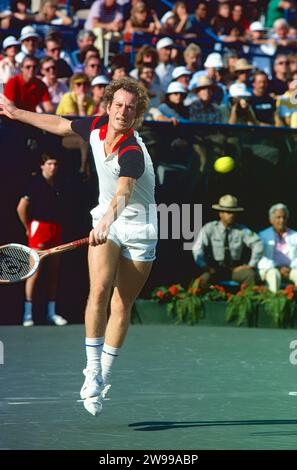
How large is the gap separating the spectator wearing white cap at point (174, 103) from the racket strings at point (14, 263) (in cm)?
633

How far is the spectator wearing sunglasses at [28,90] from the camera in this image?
40.7 ft

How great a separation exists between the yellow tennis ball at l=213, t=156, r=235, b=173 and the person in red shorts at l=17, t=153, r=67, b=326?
6.30 feet

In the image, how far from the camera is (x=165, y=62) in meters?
14.9

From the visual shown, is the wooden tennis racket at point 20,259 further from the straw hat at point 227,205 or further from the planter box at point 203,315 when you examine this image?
the straw hat at point 227,205

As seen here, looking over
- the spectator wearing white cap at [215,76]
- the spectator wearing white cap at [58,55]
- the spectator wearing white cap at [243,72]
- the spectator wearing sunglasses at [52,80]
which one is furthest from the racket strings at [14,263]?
the spectator wearing white cap at [243,72]

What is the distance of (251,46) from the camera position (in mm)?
17141

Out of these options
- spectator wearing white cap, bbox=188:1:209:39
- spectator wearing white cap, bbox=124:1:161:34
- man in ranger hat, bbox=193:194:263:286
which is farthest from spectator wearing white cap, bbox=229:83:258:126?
spectator wearing white cap, bbox=188:1:209:39

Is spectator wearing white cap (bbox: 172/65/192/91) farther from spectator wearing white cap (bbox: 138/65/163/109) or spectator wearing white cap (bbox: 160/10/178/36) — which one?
spectator wearing white cap (bbox: 160/10/178/36)

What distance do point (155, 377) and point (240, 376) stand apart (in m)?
0.71

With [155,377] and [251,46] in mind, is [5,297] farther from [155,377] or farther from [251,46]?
[251,46]

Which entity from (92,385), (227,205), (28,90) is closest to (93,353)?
(92,385)

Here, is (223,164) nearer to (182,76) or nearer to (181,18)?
(182,76)

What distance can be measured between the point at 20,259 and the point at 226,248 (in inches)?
234

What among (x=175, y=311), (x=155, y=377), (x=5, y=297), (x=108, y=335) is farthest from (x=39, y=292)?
(x=108, y=335)
